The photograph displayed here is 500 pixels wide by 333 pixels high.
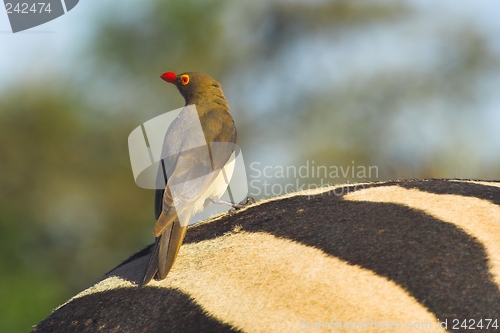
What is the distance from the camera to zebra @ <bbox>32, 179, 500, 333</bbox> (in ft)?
6.31

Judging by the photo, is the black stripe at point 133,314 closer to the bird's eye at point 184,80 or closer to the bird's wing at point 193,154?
the bird's wing at point 193,154

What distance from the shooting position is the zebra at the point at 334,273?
75.7 inches

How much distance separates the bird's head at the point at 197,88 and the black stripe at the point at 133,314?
236 cm

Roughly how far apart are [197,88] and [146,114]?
5.94 metres

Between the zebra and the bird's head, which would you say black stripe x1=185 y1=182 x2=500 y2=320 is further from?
the bird's head

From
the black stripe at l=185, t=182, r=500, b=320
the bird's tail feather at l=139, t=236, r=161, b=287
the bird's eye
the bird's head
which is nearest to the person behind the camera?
the black stripe at l=185, t=182, r=500, b=320

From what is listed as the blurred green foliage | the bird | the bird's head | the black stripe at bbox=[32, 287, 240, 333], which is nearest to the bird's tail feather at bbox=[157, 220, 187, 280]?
the bird

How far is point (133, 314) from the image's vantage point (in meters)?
2.32

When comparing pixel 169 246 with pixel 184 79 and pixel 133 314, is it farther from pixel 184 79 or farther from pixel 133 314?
pixel 184 79

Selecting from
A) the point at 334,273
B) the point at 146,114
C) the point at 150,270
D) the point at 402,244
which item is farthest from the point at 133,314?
the point at 146,114

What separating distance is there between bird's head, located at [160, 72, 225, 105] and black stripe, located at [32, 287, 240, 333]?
236cm

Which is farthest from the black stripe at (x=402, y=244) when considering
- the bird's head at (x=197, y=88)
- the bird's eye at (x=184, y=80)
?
the bird's eye at (x=184, y=80)

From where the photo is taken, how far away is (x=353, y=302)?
1971mm

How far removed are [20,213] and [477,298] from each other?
360 inches
